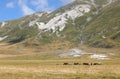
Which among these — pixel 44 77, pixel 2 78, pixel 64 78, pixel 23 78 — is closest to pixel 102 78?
pixel 64 78

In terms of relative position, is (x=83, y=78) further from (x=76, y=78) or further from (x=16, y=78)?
(x=16, y=78)

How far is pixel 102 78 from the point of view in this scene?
41.5 m

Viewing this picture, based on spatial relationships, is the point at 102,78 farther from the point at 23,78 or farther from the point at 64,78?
the point at 23,78

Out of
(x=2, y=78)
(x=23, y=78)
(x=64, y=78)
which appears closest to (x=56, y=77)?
(x=64, y=78)

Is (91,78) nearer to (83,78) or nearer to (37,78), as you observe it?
(83,78)

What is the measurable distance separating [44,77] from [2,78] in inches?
228

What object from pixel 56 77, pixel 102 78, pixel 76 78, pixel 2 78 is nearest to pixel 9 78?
pixel 2 78

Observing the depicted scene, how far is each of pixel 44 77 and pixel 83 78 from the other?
217 inches

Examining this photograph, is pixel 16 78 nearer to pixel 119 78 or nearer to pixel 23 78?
pixel 23 78

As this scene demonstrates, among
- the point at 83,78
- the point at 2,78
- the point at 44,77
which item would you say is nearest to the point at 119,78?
the point at 83,78

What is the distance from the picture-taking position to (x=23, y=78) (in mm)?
41938

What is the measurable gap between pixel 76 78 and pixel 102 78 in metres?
3.52

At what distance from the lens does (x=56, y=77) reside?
4262 cm

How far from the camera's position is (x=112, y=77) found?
42.4 meters
